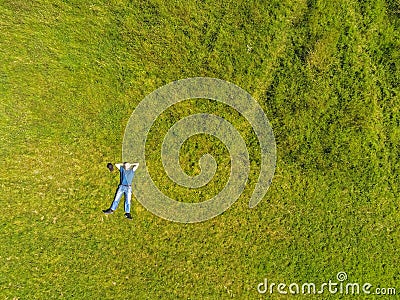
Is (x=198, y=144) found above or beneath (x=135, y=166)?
above

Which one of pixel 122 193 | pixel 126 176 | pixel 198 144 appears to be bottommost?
pixel 122 193

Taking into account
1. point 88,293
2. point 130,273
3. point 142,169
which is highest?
point 142,169

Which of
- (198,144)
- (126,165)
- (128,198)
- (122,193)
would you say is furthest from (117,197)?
(198,144)

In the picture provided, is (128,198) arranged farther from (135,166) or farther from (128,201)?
(135,166)

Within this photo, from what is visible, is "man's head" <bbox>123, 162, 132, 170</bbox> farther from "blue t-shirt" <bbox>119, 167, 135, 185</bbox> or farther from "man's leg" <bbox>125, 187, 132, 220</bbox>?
"man's leg" <bbox>125, 187, 132, 220</bbox>

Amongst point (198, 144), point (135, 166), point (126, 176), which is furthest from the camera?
point (198, 144)

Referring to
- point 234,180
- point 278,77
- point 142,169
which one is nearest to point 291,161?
point 234,180

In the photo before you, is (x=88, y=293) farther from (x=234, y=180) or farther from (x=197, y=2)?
(x=197, y=2)

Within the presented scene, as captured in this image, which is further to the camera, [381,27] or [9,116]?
[381,27]

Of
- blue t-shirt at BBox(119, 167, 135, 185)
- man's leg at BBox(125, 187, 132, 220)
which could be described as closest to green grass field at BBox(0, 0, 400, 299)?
man's leg at BBox(125, 187, 132, 220)
